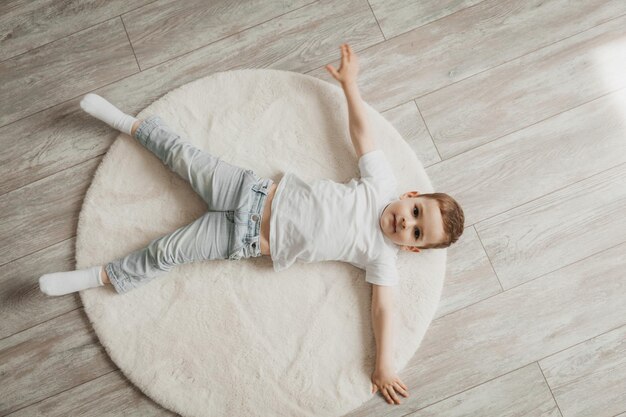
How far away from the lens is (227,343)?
3.88 ft

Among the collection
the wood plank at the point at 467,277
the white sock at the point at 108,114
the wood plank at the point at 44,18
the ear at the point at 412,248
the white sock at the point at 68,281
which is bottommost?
the wood plank at the point at 467,277

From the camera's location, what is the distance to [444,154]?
4.25ft

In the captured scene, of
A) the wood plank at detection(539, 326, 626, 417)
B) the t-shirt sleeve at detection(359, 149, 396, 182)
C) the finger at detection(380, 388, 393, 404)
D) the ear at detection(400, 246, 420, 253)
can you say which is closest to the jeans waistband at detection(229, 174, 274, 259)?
the t-shirt sleeve at detection(359, 149, 396, 182)

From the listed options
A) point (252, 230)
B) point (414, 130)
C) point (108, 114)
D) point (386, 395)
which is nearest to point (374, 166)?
point (414, 130)

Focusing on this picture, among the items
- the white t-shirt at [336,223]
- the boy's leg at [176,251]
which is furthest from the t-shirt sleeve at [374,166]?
the boy's leg at [176,251]

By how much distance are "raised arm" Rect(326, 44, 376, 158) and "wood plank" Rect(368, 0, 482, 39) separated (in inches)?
7.8

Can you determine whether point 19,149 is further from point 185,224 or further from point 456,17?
point 456,17

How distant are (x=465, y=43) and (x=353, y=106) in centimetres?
41

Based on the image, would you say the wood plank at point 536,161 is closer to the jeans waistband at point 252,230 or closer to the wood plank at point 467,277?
the wood plank at point 467,277

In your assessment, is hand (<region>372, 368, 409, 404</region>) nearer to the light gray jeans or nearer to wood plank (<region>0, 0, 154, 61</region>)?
the light gray jeans

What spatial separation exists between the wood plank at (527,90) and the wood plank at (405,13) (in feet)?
0.68

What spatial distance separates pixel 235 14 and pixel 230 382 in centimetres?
100

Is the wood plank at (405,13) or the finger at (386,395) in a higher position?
the wood plank at (405,13)

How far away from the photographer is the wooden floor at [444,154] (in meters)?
1.21
